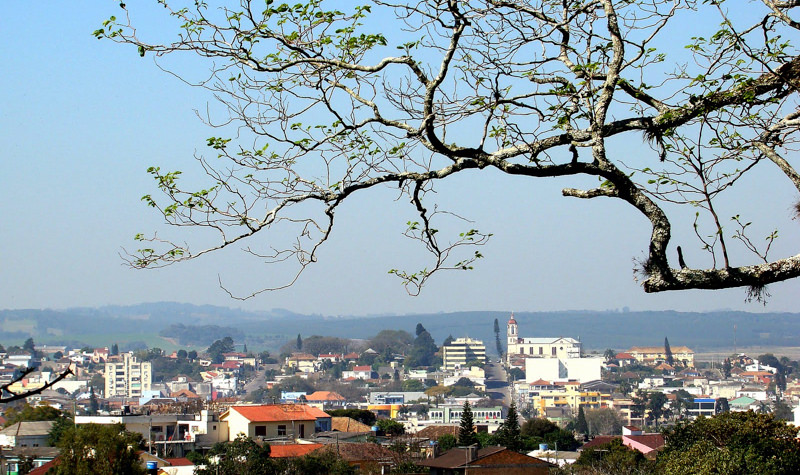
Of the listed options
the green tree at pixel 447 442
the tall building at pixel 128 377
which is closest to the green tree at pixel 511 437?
the green tree at pixel 447 442

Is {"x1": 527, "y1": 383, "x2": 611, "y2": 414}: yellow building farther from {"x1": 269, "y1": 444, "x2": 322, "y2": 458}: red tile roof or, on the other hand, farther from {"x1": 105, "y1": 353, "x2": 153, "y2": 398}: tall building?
{"x1": 269, "y1": 444, "x2": 322, "y2": 458}: red tile roof

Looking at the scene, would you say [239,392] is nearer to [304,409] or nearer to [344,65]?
[304,409]

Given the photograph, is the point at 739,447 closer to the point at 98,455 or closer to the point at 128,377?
the point at 98,455

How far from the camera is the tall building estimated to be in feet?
488

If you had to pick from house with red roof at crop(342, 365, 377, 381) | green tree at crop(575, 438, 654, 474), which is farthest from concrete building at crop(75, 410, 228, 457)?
house with red roof at crop(342, 365, 377, 381)

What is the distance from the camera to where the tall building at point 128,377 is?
14888cm

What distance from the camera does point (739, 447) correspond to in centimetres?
1733

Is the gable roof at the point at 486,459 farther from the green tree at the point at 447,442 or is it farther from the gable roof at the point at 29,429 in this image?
the gable roof at the point at 29,429

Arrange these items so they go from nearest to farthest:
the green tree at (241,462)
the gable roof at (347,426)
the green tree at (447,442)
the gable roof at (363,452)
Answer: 1. the green tree at (241,462)
2. the gable roof at (363,452)
3. the green tree at (447,442)
4. the gable roof at (347,426)

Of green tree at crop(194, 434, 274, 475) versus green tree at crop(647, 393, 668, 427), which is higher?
green tree at crop(194, 434, 274, 475)

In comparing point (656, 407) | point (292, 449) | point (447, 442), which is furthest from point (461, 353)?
point (292, 449)

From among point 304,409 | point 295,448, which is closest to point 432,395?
point 304,409

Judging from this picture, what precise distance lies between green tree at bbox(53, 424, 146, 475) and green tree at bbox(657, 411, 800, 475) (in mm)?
8573

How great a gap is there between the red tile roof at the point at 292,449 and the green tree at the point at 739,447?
1123 cm
